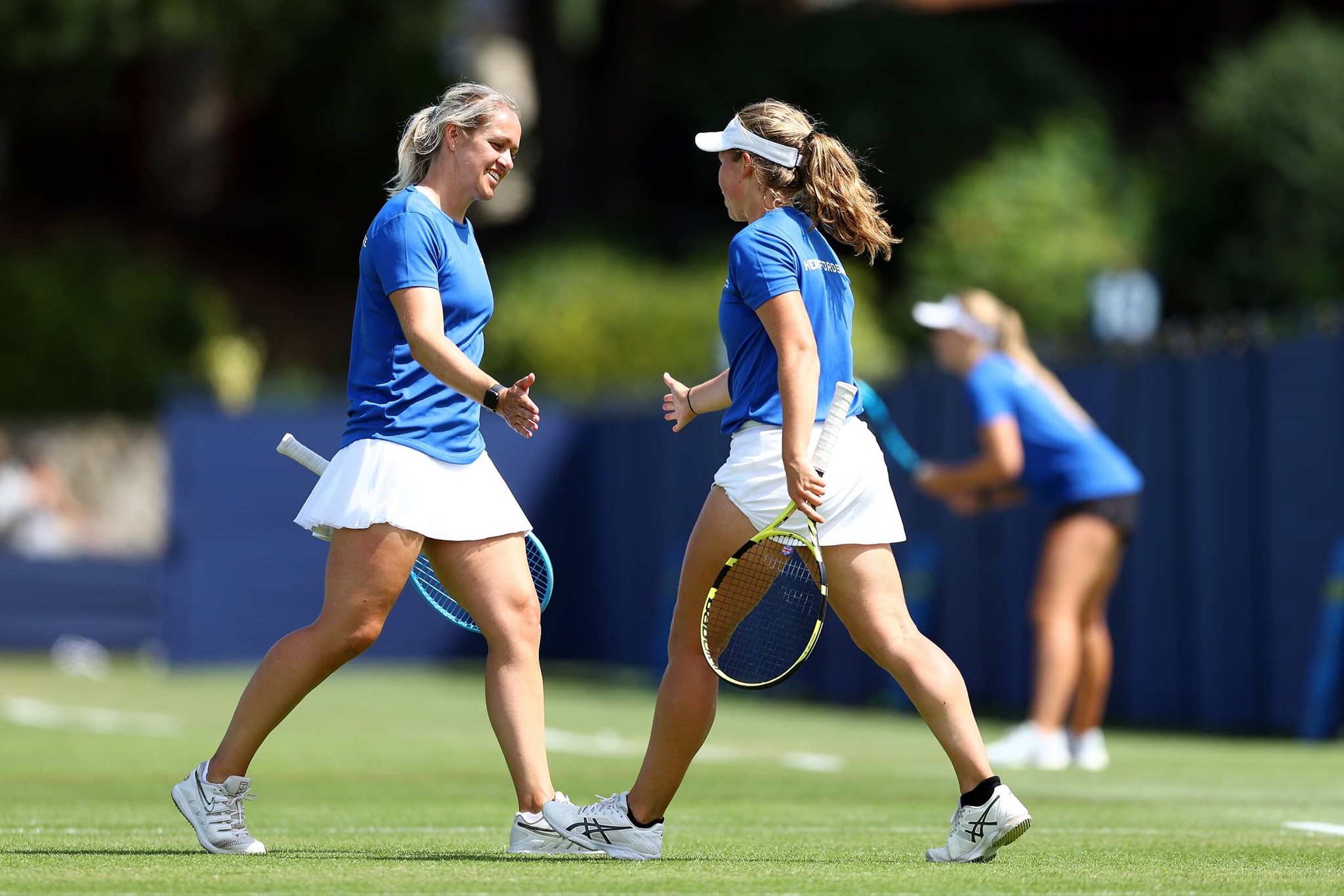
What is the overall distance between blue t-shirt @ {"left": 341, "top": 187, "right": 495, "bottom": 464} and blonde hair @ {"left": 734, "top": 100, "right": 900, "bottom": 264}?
2.79 ft

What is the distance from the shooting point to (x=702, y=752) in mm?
10984

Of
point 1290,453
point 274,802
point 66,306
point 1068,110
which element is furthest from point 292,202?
point 274,802

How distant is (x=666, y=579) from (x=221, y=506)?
402 centimetres

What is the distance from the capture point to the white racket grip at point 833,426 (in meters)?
6.02

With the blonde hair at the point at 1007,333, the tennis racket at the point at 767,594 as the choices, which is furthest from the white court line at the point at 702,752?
the tennis racket at the point at 767,594

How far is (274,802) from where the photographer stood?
8.29 m

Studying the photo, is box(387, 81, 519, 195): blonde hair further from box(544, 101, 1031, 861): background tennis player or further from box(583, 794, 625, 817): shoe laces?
box(583, 794, 625, 817): shoe laces

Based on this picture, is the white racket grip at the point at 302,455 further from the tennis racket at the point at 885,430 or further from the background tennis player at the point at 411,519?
the tennis racket at the point at 885,430

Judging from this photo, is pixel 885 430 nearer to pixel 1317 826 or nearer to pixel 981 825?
pixel 1317 826

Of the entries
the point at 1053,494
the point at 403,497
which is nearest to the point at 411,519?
the point at 403,497

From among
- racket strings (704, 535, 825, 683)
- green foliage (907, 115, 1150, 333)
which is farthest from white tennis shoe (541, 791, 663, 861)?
green foliage (907, 115, 1150, 333)

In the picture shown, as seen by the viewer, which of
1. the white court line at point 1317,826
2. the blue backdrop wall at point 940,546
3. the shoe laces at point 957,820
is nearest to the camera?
the shoe laces at point 957,820

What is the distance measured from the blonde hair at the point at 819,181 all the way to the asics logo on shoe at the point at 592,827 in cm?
170

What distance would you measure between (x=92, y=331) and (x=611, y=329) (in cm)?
614
